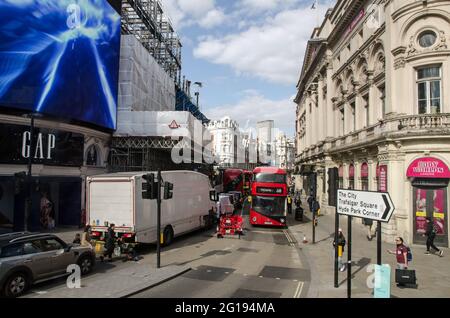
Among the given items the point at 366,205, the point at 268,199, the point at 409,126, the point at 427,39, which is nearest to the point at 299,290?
the point at 366,205

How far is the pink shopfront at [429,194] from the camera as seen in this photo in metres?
20.2

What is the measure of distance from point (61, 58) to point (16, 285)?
1810 centimetres

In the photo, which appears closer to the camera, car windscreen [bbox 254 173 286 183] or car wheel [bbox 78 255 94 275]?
car wheel [bbox 78 255 94 275]

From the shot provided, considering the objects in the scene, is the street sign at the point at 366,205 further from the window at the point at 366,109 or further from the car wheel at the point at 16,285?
the window at the point at 366,109

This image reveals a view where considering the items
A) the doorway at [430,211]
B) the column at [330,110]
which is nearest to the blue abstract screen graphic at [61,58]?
the column at [330,110]

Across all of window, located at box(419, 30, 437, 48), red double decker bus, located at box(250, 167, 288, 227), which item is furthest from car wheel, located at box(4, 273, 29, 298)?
window, located at box(419, 30, 437, 48)

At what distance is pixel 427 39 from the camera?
21.6 metres

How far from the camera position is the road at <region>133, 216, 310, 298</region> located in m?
11.4

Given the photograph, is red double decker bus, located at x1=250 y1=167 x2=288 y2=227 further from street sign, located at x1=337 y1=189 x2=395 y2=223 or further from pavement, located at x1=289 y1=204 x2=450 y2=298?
street sign, located at x1=337 y1=189 x2=395 y2=223

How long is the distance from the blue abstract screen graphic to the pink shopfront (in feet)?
73.3

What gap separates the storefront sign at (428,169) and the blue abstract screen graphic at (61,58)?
22047mm

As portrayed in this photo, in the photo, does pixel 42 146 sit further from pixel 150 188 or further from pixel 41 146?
pixel 150 188

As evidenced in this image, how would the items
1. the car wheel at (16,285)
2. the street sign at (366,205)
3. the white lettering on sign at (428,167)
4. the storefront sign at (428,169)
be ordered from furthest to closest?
the white lettering on sign at (428,167) → the storefront sign at (428,169) → the car wheel at (16,285) → the street sign at (366,205)

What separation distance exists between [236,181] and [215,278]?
34.5 meters
